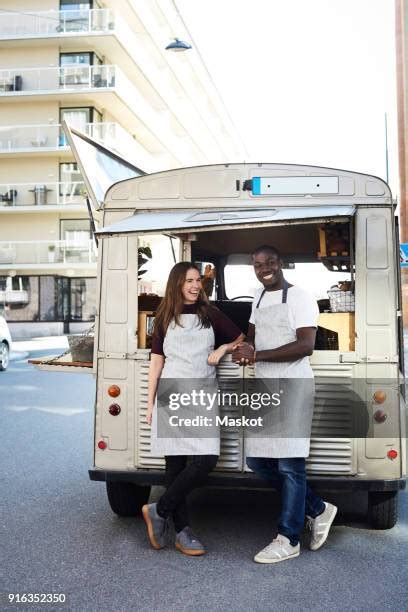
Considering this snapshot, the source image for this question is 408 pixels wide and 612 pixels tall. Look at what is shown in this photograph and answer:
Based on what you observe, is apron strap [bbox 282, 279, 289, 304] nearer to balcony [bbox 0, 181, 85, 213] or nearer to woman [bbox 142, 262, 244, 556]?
woman [bbox 142, 262, 244, 556]

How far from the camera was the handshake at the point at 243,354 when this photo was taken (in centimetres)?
516

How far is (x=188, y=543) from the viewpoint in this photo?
5230 mm

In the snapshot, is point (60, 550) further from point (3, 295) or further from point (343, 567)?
point (3, 295)

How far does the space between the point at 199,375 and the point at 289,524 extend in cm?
114

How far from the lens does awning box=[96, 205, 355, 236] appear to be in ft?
16.6

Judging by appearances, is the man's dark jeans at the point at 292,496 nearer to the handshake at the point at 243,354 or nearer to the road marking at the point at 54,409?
the handshake at the point at 243,354

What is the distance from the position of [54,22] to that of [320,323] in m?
37.9

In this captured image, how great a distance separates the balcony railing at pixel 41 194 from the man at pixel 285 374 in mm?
35688

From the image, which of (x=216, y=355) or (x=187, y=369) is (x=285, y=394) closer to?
(x=216, y=355)

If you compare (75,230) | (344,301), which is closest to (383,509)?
(344,301)

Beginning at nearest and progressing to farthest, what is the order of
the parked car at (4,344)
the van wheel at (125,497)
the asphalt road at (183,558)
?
the asphalt road at (183,558), the van wheel at (125,497), the parked car at (4,344)

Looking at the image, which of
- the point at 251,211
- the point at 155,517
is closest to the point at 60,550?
the point at 155,517

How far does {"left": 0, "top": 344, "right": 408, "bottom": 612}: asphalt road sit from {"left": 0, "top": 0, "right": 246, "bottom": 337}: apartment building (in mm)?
32984

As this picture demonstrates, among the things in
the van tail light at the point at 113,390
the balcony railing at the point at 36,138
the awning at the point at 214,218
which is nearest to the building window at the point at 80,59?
the balcony railing at the point at 36,138
